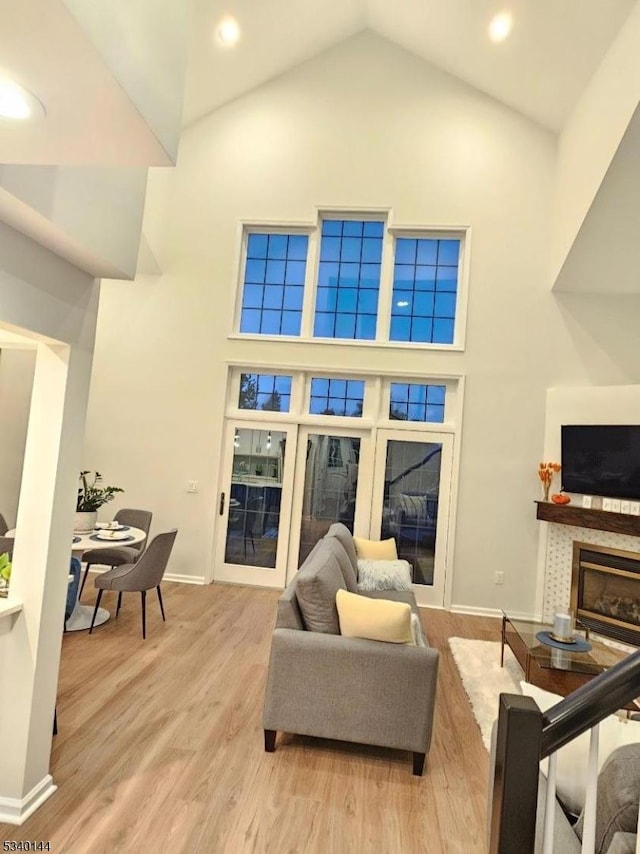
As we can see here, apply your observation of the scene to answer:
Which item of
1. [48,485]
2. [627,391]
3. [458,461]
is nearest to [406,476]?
[458,461]

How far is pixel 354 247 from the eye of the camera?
6148mm

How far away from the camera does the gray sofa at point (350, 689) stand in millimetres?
2537

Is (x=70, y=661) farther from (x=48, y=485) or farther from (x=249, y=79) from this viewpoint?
(x=249, y=79)

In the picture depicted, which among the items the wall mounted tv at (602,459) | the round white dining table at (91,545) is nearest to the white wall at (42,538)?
the round white dining table at (91,545)

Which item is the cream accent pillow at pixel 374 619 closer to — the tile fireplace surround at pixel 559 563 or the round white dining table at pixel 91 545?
the round white dining table at pixel 91 545

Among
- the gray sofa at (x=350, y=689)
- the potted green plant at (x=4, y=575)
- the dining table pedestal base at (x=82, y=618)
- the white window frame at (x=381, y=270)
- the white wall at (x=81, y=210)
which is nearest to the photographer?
the white wall at (x=81, y=210)

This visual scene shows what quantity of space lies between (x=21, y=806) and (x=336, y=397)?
180 inches

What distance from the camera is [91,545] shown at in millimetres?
3889

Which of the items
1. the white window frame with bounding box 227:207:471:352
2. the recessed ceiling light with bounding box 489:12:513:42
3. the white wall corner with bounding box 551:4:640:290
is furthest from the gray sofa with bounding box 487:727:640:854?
the recessed ceiling light with bounding box 489:12:513:42

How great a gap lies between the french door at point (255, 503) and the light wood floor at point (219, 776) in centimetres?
213

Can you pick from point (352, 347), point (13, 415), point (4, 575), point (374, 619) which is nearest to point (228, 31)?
point (352, 347)

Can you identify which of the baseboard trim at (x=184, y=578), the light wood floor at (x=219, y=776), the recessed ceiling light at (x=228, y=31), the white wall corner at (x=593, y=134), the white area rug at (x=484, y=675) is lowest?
the light wood floor at (x=219, y=776)

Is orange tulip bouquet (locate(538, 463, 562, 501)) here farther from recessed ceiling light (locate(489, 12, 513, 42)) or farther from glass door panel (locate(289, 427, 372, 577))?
recessed ceiling light (locate(489, 12, 513, 42))

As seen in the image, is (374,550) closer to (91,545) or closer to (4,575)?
(91,545)
